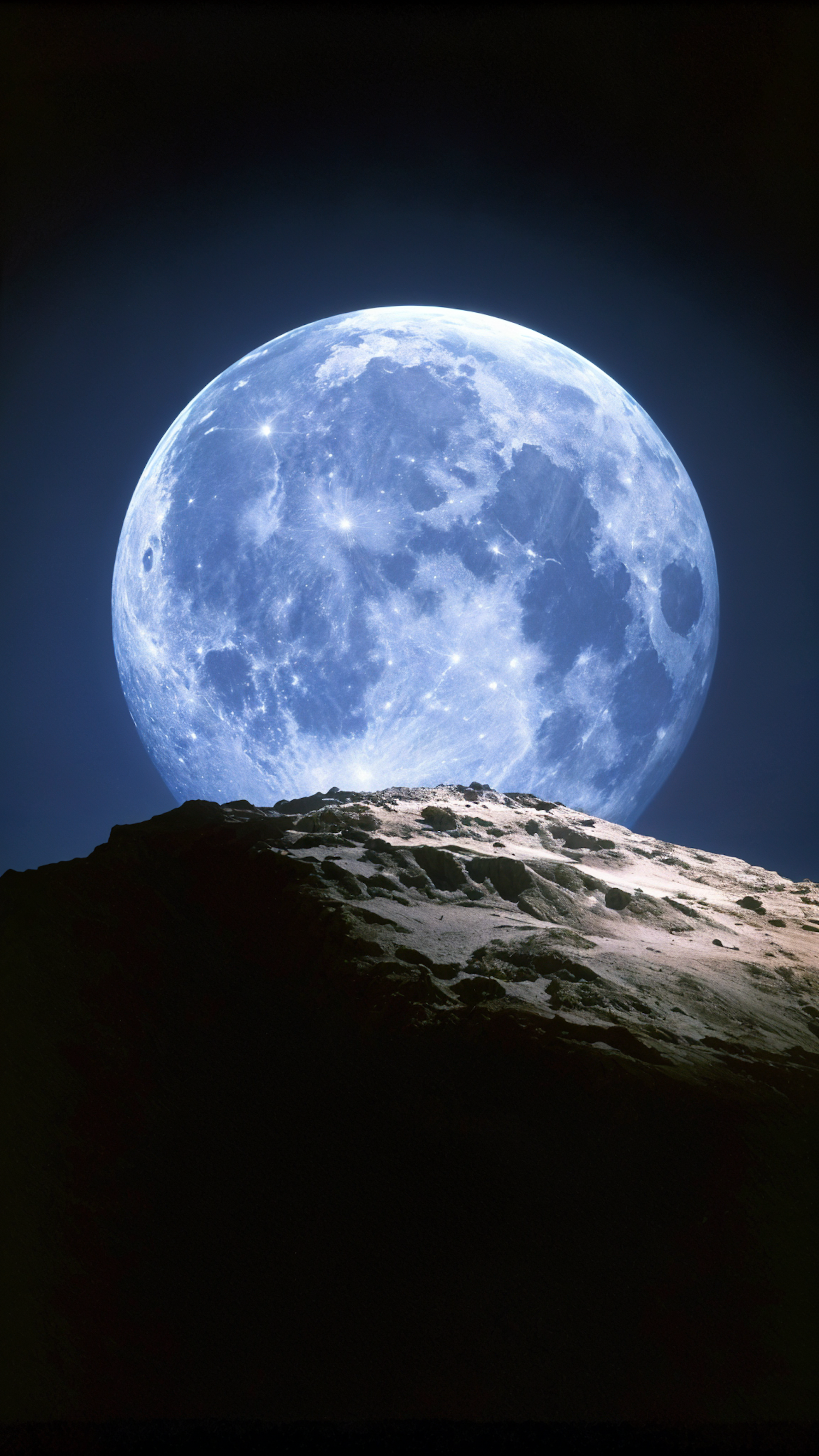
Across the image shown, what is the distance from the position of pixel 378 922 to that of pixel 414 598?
6.82 m

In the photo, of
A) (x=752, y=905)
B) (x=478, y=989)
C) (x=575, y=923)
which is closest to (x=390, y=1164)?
(x=478, y=989)

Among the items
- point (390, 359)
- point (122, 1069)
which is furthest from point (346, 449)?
point (122, 1069)

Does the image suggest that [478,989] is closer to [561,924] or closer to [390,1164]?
[390,1164]

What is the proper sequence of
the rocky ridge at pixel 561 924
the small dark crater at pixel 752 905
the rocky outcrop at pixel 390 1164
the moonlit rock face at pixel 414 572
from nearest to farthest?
1. the rocky outcrop at pixel 390 1164
2. the rocky ridge at pixel 561 924
3. the small dark crater at pixel 752 905
4. the moonlit rock face at pixel 414 572

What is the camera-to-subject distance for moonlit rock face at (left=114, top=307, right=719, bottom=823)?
43.5ft

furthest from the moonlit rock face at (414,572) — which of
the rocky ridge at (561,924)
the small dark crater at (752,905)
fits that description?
the small dark crater at (752,905)

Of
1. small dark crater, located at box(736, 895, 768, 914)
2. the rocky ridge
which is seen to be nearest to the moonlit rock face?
the rocky ridge

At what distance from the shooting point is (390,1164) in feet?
17.2

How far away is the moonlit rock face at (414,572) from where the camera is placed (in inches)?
522

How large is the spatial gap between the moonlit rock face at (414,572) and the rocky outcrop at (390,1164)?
19.2ft

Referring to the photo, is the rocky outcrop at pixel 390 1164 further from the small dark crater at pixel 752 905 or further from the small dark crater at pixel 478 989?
the small dark crater at pixel 752 905

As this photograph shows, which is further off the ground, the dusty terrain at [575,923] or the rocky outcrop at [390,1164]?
the dusty terrain at [575,923]

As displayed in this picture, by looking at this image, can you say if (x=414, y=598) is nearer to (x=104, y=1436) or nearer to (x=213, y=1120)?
(x=213, y=1120)

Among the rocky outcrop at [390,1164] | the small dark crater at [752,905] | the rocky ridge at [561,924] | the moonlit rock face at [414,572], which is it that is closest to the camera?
the rocky outcrop at [390,1164]
